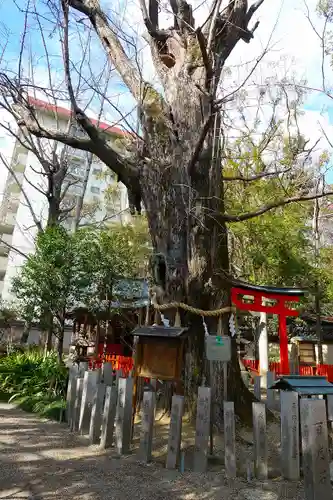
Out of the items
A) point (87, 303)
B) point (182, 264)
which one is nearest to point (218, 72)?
point (182, 264)

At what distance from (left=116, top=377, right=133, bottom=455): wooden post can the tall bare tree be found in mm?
1086

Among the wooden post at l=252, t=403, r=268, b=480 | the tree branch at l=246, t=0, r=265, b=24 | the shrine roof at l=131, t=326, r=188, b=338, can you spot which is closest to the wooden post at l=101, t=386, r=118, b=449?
the shrine roof at l=131, t=326, r=188, b=338

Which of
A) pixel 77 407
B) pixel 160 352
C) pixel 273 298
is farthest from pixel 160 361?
pixel 273 298

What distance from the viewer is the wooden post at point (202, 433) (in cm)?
356

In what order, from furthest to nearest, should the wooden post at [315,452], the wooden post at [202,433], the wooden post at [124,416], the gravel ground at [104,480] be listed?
1. the wooden post at [124,416]
2. the wooden post at [202,433]
3. the gravel ground at [104,480]
4. the wooden post at [315,452]

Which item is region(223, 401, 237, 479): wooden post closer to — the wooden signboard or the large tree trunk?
the wooden signboard

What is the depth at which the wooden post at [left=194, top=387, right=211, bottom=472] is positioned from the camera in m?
3.56

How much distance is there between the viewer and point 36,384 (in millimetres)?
8094

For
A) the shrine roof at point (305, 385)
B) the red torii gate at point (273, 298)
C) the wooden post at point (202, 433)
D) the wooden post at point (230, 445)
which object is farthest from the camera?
the red torii gate at point (273, 298)

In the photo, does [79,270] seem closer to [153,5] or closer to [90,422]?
[90,422]

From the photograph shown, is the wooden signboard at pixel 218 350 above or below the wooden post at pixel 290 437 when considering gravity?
above

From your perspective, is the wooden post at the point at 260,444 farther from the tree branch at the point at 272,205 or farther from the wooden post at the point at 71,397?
the wooden post at the point at 71,397

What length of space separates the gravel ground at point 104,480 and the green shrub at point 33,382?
247 cm

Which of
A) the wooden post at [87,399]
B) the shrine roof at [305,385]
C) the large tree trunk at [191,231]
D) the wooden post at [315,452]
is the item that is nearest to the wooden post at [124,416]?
the wooden post at [87,399]
